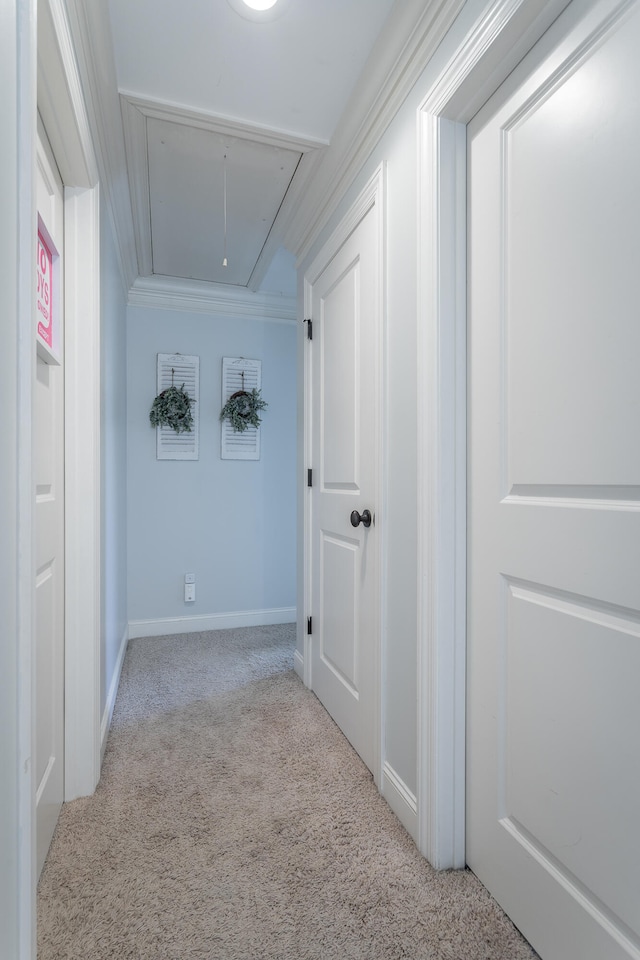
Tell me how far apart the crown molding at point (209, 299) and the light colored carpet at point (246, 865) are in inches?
97.3

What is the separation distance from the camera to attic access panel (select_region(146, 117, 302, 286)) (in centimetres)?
192

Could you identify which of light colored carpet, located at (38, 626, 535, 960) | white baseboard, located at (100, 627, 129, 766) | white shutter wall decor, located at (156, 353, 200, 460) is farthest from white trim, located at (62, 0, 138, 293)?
light colored carpet, located at (38, 626, 535, 960)

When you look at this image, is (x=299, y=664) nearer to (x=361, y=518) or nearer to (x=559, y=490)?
(x=361, y=518)

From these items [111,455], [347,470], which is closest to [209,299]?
[111,455]

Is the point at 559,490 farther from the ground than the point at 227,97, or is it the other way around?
the point at 227,97

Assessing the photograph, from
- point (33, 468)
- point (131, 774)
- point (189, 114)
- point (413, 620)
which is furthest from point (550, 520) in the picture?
point (189, 114)

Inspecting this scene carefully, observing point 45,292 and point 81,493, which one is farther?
point 81,493

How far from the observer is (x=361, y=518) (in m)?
1.69

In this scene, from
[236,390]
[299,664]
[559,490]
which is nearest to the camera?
[559,490]

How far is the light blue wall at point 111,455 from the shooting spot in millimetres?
1919

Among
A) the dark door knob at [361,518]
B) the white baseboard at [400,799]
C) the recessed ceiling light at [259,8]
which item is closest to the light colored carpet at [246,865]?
the white baseboard at [400,799]

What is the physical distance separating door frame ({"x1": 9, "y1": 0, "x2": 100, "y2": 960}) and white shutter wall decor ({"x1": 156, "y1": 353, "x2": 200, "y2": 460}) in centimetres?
158

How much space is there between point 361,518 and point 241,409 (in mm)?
1832

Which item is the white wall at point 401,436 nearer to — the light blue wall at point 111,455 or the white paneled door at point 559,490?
the white paneled door at point 559,490
